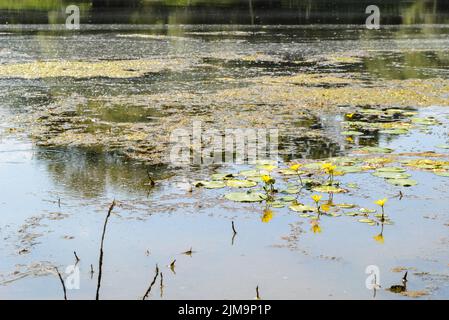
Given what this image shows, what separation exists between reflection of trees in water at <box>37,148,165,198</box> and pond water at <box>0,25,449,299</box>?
22 millimetres

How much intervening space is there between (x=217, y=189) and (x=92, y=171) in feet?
4.05

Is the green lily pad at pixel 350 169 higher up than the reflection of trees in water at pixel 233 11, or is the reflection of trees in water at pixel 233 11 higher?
the reflection of trees in water at pixel 233 11

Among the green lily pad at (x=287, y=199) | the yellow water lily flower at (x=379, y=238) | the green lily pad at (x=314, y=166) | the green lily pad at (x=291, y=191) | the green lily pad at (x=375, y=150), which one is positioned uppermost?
the green lily pad at (x=375, y=150)

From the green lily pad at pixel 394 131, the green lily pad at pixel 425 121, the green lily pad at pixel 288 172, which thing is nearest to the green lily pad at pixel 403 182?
the green lily pad at pixel 288 172

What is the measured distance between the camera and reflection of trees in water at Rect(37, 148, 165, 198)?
6102 mm

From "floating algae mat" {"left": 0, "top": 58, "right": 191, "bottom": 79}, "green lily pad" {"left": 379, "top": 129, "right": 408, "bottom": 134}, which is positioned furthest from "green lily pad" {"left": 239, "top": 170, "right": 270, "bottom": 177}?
"floating algae mat" {"left": 0, "top": 58, "right": 191, "bottom": 79}

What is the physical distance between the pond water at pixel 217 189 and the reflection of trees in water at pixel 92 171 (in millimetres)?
22

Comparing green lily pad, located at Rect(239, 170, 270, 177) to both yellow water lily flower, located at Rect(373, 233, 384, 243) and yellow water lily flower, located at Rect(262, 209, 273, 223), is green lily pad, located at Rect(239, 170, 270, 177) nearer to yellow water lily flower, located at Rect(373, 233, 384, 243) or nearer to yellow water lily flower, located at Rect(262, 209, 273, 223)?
yellow water lily flower, located at Rect(262, 209, 273, 223)

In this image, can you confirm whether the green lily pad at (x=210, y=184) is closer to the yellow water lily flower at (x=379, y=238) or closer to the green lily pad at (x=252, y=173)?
the green lily pad at (x=252, y=173)

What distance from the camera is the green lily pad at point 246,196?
570 centimetres

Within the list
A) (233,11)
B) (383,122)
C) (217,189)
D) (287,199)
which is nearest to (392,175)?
(287,199)

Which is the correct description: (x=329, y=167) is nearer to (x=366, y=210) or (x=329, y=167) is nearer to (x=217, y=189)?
(x=366, y=210)
